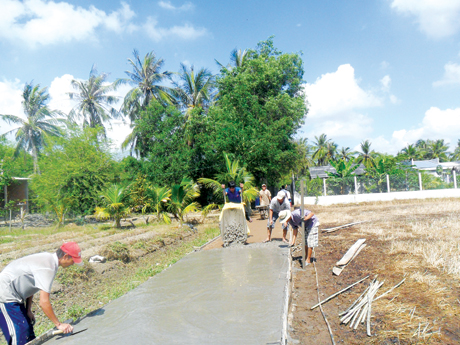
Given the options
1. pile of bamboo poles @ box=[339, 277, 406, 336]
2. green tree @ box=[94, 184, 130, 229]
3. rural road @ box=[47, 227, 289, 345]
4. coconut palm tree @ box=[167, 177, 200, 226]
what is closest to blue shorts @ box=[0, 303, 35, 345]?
rural road @ box=[47, 227, 289, 345]

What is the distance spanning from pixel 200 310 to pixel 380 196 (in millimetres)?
22945

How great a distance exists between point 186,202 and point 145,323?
10.8 m

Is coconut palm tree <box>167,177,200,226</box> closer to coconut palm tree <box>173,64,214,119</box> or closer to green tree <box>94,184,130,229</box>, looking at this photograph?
green tree <box>94,184,130,229</box>

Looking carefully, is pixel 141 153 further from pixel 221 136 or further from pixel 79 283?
pixel 79 283

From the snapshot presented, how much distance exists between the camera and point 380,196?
24.3m

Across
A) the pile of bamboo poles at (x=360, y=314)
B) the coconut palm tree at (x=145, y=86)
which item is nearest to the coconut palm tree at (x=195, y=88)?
the coconut palm tree at (x=145, y=86)

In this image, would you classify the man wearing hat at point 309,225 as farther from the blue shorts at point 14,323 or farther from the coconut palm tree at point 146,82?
the coconut palm tree at point 146,82

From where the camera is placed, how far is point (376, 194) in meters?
24.4

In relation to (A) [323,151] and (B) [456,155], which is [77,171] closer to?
(A) [323,151]

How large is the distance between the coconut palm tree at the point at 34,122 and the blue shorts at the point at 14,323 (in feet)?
95.4

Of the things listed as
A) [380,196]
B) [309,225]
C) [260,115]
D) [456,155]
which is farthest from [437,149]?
[309,225]

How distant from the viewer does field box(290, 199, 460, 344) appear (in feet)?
12.3

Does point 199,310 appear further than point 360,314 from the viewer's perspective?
Yes

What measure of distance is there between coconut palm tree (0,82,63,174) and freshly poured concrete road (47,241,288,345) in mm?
27746
